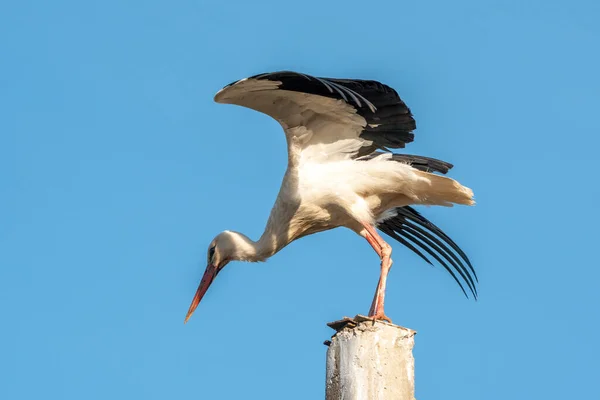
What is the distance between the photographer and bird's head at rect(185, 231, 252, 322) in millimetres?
10031

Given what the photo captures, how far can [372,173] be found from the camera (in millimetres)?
9086

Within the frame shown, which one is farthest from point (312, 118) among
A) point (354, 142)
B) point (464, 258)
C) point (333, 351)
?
point (333, 351)

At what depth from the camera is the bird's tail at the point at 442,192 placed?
8969mm

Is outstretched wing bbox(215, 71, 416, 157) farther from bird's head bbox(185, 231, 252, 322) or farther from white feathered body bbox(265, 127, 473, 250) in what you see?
bird's head bbox(185, 231, 252, 322)

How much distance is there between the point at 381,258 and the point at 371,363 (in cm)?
272

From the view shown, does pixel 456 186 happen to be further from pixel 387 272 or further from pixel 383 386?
pixel 383 386

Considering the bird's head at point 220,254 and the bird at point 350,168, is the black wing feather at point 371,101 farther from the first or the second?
the bird's head at point 220,254

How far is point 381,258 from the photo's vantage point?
28.9 ft

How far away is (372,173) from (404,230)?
139 cm

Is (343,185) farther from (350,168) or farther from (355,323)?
(355,323)

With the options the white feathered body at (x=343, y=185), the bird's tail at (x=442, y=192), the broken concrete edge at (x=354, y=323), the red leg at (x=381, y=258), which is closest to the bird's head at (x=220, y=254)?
the white feathered body at (x=343, y=185)

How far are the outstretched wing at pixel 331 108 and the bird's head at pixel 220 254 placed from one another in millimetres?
1480

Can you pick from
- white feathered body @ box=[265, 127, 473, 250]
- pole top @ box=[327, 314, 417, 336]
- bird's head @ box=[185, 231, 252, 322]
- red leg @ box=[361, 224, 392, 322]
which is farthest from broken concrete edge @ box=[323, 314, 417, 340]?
bird's head @ box=[185, 231, 252, 322]

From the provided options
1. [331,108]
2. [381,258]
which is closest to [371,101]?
[331,108]
